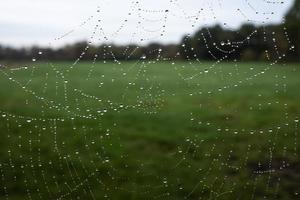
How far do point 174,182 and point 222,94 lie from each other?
304 inches

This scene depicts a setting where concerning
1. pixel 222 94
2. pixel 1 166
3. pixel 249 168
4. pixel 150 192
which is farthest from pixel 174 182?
pixel 222 94

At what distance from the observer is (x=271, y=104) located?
1012cm

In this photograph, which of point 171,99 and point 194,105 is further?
point 171,99

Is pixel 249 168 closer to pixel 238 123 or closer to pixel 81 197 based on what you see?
pixel 81 197

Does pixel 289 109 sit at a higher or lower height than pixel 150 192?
lower

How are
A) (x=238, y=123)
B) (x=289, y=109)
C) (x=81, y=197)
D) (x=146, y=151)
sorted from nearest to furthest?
(x=81, y=197), (x=146, y=151), (x=238, y=123), (x=289, y=109)

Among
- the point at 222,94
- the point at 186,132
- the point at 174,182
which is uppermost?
the point at 174,182

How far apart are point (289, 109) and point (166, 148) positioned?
3.88 meters

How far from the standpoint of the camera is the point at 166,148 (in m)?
6.11

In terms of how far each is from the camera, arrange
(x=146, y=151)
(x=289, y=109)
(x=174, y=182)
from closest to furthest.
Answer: (x=174, y=182), (x=146, y=151), (x=289, y=109)

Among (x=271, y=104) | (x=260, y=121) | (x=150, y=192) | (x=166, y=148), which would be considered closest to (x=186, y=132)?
(x=166, y=148)

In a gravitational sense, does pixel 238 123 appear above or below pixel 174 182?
below

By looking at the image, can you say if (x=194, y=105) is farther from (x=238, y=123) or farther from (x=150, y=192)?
(x=150, y=192)

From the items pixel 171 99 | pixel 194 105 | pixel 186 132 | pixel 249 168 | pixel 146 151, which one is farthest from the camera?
pixel 171 99
